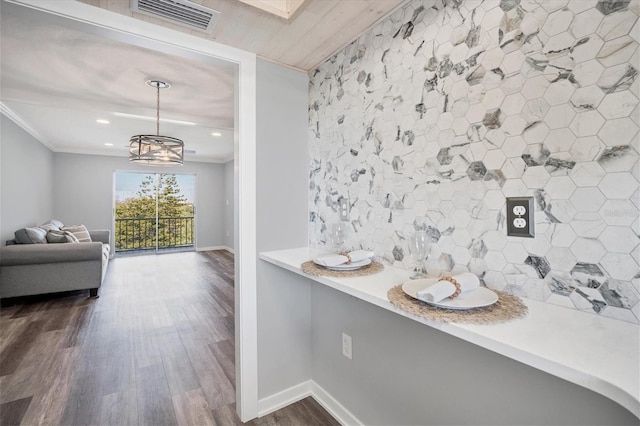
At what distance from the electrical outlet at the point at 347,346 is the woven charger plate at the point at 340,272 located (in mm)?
522

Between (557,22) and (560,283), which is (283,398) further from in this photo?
(557,22)

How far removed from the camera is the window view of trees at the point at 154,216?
7.45m

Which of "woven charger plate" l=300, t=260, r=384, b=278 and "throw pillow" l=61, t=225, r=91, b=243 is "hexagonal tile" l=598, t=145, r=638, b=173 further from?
"throw pillow" l=61, t=225, r=91, b=243

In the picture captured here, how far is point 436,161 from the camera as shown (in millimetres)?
1246

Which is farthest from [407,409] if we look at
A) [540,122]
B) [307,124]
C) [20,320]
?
[20,320]

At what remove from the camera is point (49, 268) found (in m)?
3.75

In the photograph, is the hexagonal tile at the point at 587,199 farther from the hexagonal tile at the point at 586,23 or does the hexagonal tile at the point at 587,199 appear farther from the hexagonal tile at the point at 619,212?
the hexagonal tile at the point at 586,23

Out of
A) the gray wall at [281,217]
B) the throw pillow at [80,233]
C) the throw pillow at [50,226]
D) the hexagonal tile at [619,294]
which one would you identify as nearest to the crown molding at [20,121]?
the throw pillow at [50,226]

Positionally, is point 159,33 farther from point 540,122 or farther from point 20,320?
point 20,320

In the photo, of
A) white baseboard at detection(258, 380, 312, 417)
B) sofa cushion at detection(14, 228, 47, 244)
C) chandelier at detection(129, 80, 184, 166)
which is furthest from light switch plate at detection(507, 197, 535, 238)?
sofa cushion at detection(14, 228, 47, 244)

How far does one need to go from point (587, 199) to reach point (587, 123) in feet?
0.70

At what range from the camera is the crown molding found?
378 cm

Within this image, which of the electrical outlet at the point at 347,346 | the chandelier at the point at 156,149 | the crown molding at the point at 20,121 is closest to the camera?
the electrical outlet at the point at 347,346

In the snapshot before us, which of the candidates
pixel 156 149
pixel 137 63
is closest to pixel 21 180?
pixel 156 149
